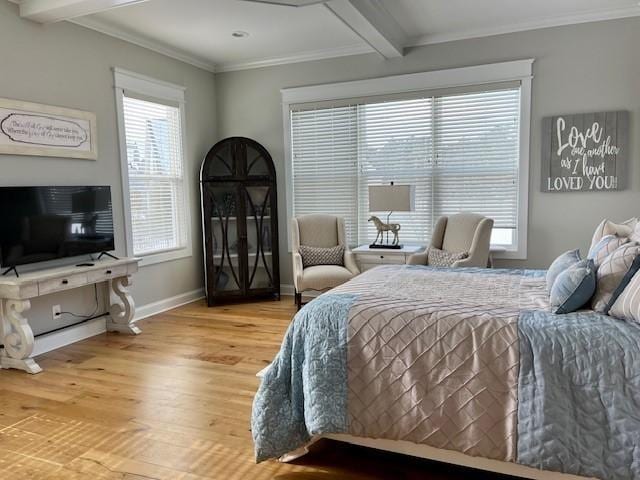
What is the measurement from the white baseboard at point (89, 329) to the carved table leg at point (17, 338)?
0.19m

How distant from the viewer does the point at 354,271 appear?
4625 mm

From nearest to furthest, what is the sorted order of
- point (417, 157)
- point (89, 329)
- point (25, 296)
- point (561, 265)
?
point (561, 265) < point (25, 296) < point (89, 329) < point (417, 157)

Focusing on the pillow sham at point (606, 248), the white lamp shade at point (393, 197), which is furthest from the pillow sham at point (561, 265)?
the white lamp shade at point (393, 197)

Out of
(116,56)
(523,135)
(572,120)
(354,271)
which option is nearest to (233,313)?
(354,271)

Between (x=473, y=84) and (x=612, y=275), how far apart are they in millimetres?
3081

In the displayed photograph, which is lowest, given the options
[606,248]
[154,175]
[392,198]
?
[606,248]

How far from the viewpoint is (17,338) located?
3.34 meters

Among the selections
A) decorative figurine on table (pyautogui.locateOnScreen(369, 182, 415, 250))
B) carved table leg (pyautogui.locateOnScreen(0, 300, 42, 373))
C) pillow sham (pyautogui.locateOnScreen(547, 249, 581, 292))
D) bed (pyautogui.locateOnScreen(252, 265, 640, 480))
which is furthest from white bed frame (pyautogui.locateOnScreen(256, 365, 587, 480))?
decorative figurine on table (pyautogui.locateOnScreen(369, 182, 415, 250))

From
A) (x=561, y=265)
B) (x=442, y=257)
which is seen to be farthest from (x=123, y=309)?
(x=561, y=265)

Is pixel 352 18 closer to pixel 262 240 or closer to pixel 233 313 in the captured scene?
pixel 262 240

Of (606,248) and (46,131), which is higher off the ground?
(46,131)

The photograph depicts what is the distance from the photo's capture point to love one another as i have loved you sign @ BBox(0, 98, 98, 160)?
3432mm

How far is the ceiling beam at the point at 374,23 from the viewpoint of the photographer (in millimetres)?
3400

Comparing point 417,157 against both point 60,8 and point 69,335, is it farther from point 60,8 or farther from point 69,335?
point 69,335
